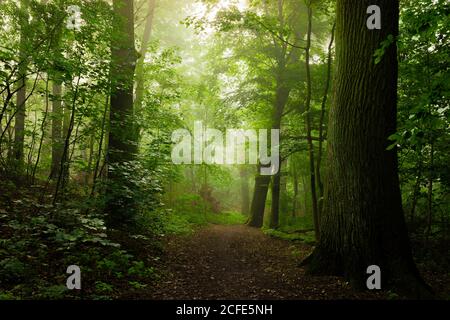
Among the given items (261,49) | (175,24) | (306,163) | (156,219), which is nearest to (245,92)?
(261,49)

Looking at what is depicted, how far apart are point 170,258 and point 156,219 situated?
1543 mm

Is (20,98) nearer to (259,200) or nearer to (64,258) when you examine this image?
(64,258)

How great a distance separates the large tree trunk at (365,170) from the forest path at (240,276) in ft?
1.57

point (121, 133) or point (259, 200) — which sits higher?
point (121, 133)

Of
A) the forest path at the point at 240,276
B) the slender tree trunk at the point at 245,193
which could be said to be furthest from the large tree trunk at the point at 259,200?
the slender tree trunk at the point at 245,193

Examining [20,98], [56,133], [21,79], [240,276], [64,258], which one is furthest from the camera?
[20,98]

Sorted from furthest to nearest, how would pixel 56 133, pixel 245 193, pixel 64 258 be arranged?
pixel 245 193
pixel 56 133
pixel 64 258

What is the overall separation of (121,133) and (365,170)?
5.67 m

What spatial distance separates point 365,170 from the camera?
5035 millimetres

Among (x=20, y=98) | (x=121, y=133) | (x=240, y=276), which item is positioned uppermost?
(x=20, y=98)

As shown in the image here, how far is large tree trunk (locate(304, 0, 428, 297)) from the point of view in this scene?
4883 millimetres

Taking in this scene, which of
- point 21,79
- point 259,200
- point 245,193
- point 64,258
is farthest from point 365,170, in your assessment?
point 245,193

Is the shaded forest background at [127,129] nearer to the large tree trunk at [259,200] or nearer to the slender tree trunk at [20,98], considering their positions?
the slender tree trunk at [20,98]

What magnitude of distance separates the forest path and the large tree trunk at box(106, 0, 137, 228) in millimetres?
1584
